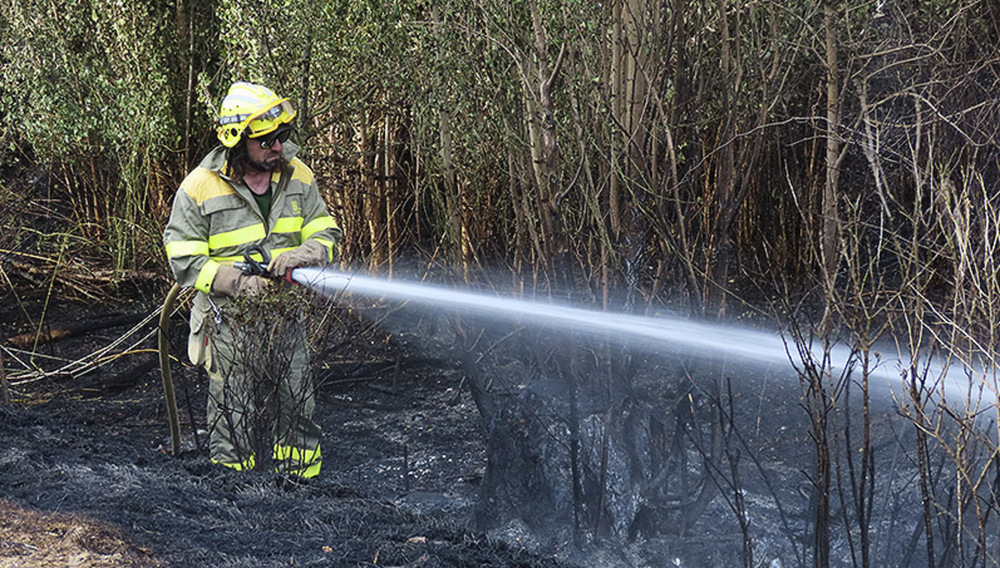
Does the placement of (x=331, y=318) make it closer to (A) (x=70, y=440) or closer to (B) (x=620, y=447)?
(A) (x=70, y=440)

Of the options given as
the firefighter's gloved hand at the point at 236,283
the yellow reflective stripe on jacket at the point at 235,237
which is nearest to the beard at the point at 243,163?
the yellow reflective stripe on jacket at the point at 235,237

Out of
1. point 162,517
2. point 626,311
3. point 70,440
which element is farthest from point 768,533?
point 70,440

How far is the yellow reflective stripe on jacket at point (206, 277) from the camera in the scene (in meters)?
4.65

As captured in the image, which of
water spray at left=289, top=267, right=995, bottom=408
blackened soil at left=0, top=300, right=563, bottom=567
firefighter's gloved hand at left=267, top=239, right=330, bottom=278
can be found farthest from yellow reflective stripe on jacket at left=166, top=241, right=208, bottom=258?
blackened soil at left=0, top=300, right=563, bottom=567

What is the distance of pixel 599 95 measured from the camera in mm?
4973

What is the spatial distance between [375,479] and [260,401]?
1419 millimetres

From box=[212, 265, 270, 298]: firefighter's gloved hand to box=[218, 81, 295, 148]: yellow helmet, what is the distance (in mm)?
570

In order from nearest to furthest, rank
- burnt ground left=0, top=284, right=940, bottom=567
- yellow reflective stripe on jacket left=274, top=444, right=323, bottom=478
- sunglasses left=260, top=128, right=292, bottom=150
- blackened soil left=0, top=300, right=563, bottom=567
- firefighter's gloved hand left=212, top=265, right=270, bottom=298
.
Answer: blackened soil left=0, top=300, right=563, bottom=567
burnt ground left=0, top=284, right=940, bottom=567
firefighter's gloved hand left=212, top=265, right=270, bottom=298
sunglasses left=260, top=128, right=292, bottom=150
yellow reflective stripe on jacket left=274, top=444, right=323, bottom=478

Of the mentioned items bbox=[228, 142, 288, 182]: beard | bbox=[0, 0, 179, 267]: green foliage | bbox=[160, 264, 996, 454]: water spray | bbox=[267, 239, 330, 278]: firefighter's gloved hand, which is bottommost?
bbox=[160, 264, 996, 454]: water spray

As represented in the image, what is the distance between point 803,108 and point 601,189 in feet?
8.88

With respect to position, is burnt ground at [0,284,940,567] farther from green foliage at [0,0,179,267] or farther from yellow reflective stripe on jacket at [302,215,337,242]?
green foliage at [0,0,179,267]

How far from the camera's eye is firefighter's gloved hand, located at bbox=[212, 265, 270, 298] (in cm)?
462

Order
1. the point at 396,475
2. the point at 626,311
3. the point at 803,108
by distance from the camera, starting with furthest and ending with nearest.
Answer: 1. the point at 803,108
2. the point at 396,475
3. the point at 626,311

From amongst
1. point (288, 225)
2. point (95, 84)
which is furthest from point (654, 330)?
point (95, 84)
